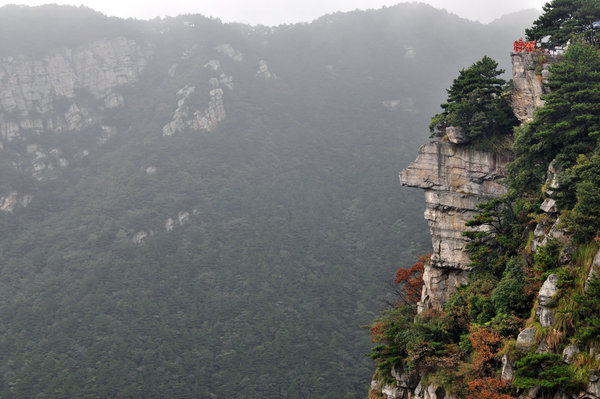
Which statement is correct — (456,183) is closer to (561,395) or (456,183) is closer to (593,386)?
(561,395)

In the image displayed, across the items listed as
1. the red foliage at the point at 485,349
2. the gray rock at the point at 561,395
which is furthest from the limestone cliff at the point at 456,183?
the gray rock at the point at 561,395

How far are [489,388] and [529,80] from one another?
22.8m

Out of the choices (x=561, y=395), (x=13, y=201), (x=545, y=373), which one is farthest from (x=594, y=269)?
(x=13, y=201)

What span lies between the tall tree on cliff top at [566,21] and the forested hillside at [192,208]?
53928 mm

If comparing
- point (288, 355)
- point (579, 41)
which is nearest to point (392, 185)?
point (288, 355)

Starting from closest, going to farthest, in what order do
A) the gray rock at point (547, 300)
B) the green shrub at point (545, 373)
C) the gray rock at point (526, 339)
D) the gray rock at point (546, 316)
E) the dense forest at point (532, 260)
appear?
1. the green shrub at point (545, 373)
2. the dense forest at point (532, 260)
3. the gray rock at point (546, 316)
4. the gray rock at point (547, 300)
5. the gray rock at point (526, 339)

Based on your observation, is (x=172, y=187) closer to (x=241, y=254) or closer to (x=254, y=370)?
(x=241, y=254)

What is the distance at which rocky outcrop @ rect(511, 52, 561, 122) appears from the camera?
123 feet

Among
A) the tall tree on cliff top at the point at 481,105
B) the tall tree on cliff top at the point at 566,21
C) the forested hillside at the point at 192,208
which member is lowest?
the forested hillside at the point at 192,208

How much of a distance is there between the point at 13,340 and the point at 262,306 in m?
39.4

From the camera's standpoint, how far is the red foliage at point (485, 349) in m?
27.4

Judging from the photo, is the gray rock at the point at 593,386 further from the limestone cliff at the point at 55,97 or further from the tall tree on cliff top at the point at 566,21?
the limestone cliff at the point at 55,97

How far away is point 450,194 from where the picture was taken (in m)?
41.2

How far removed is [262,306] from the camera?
95188 mm
